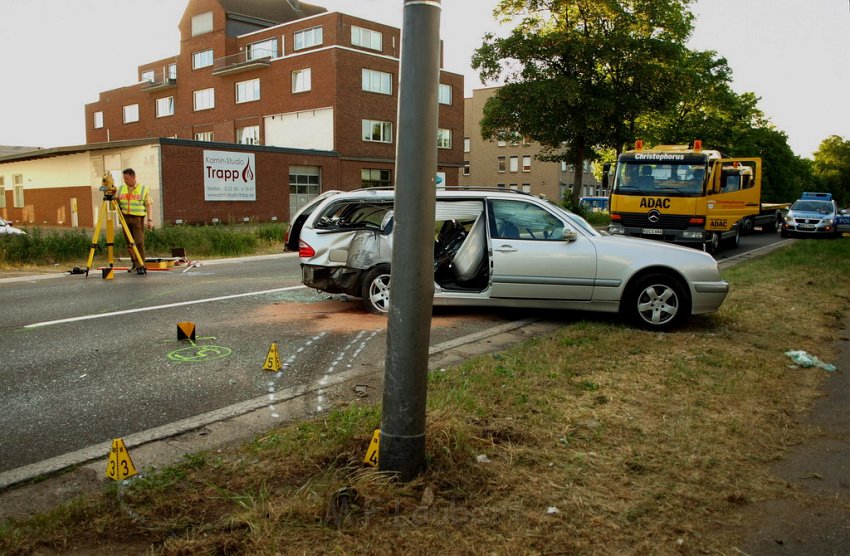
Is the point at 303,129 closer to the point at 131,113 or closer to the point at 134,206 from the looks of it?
the point at 131,113

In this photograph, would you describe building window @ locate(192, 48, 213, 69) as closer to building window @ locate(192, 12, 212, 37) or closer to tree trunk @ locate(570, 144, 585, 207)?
building window @ locate(192, 12, 212, 37)

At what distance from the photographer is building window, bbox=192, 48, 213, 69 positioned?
2111 inches

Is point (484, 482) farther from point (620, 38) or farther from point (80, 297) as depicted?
point (620, 38)

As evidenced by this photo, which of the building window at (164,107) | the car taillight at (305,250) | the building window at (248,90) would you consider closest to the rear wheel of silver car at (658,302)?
the car taillight at (305,250)

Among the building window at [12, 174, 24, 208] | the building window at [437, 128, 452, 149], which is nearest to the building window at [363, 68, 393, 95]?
the building window at [437, 128, 452, 149]

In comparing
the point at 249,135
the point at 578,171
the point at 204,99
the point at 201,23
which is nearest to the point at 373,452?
the point at 578,171

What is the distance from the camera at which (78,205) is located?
39.0m

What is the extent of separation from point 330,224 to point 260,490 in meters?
6.09

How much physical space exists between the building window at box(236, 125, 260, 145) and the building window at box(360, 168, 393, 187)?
8793mm

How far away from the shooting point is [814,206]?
2997 cm

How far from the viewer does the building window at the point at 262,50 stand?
162ft

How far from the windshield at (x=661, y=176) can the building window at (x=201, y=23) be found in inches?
1734

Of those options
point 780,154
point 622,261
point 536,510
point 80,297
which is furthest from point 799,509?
point 780,154

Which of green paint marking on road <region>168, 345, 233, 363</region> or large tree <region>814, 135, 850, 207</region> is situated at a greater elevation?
large tree <region>814, 135, 850, 207</region>
